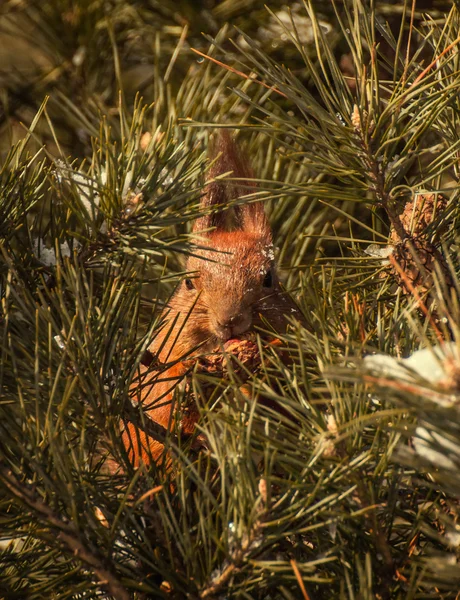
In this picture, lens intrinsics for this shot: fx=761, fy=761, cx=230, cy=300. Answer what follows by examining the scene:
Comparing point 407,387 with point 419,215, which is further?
point 419,215

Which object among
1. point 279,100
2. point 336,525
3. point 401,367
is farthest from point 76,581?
point 279,100

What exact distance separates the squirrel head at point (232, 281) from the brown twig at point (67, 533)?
520mm

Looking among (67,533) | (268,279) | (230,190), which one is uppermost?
(67,533)

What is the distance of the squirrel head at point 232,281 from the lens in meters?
1.16

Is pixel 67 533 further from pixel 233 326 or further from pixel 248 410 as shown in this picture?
pixel 233 326

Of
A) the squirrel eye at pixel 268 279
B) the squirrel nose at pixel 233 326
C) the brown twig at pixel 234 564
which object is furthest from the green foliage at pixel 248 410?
the squirrel eye at pixel 268 279

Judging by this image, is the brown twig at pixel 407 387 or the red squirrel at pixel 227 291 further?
the red squirrel at pixel 227 291

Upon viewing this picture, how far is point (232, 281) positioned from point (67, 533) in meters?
0.62

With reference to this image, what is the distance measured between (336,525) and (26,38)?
4.69 ft

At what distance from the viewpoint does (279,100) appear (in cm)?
157

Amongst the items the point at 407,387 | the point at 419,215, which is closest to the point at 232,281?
the point at 419,215

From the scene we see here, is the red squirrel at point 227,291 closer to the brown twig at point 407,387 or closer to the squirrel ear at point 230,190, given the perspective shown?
the squirrel ear at point 230,190

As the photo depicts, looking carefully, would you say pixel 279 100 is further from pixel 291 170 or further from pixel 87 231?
pixel 87 231

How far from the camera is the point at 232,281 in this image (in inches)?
47.0
